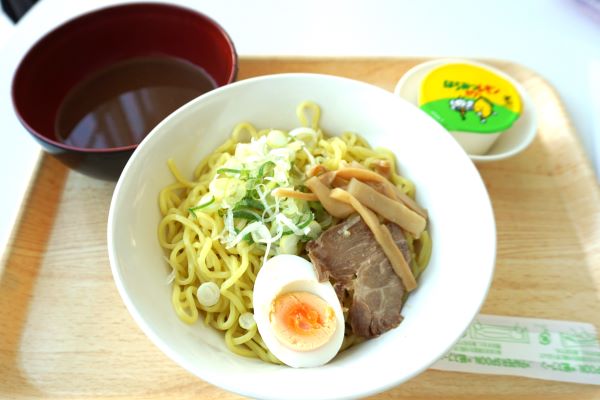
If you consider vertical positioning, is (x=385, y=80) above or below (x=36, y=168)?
above

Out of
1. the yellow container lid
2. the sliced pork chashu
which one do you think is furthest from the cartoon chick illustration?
the sliced pork chashu

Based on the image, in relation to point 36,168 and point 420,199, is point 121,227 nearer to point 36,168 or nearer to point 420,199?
point 36,168

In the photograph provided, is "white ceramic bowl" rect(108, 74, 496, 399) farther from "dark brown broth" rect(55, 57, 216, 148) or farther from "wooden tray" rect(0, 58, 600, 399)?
"dark brown broth" rect(55, 57, 216, 148)

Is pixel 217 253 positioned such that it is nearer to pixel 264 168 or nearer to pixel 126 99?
pixel 264 168

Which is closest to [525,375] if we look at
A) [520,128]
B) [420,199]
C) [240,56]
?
[420,199]

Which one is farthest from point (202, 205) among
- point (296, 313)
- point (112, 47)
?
point (112, 47)

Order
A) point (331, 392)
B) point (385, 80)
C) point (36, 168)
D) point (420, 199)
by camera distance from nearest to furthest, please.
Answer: point (331, 392)
point (420, 199)
point (36, 168)
point (385, 80)
